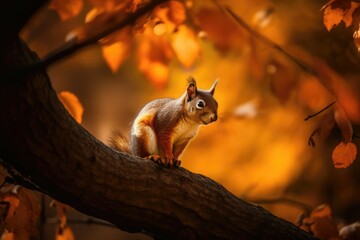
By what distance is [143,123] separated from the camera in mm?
3021

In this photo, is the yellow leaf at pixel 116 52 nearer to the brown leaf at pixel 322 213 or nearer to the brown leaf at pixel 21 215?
the brown leaf at pixel 21 215

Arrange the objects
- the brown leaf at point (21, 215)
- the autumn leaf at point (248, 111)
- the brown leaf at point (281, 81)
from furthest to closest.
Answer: the autumn leaf at point (248, 111)
the brown leaf at point (281, 81)
the brown leaf at point (21, 215)

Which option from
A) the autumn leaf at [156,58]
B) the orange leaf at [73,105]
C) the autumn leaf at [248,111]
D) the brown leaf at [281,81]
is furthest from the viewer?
the autumn leaf at [248,111]

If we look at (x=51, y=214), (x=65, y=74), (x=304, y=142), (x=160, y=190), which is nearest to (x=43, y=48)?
(x=65, y=74)

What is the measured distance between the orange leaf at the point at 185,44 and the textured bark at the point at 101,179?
84 cm

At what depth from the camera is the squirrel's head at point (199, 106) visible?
120 inches

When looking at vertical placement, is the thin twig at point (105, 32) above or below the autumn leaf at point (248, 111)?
below

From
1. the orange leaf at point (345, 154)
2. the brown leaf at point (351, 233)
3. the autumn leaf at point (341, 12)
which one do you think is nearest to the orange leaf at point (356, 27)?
the autumn leaf at point (341, 12)

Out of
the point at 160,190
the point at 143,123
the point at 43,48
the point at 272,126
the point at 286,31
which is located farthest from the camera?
the point at 43,48

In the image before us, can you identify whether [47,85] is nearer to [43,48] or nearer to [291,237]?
[291,237]

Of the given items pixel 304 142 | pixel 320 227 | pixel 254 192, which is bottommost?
pixel 320 227

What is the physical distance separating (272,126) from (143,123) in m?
3.26

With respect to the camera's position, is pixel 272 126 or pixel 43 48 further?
pixel 43 48

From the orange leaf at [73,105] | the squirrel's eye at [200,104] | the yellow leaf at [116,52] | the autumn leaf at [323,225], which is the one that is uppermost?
the yellow leaf at [116,52]
